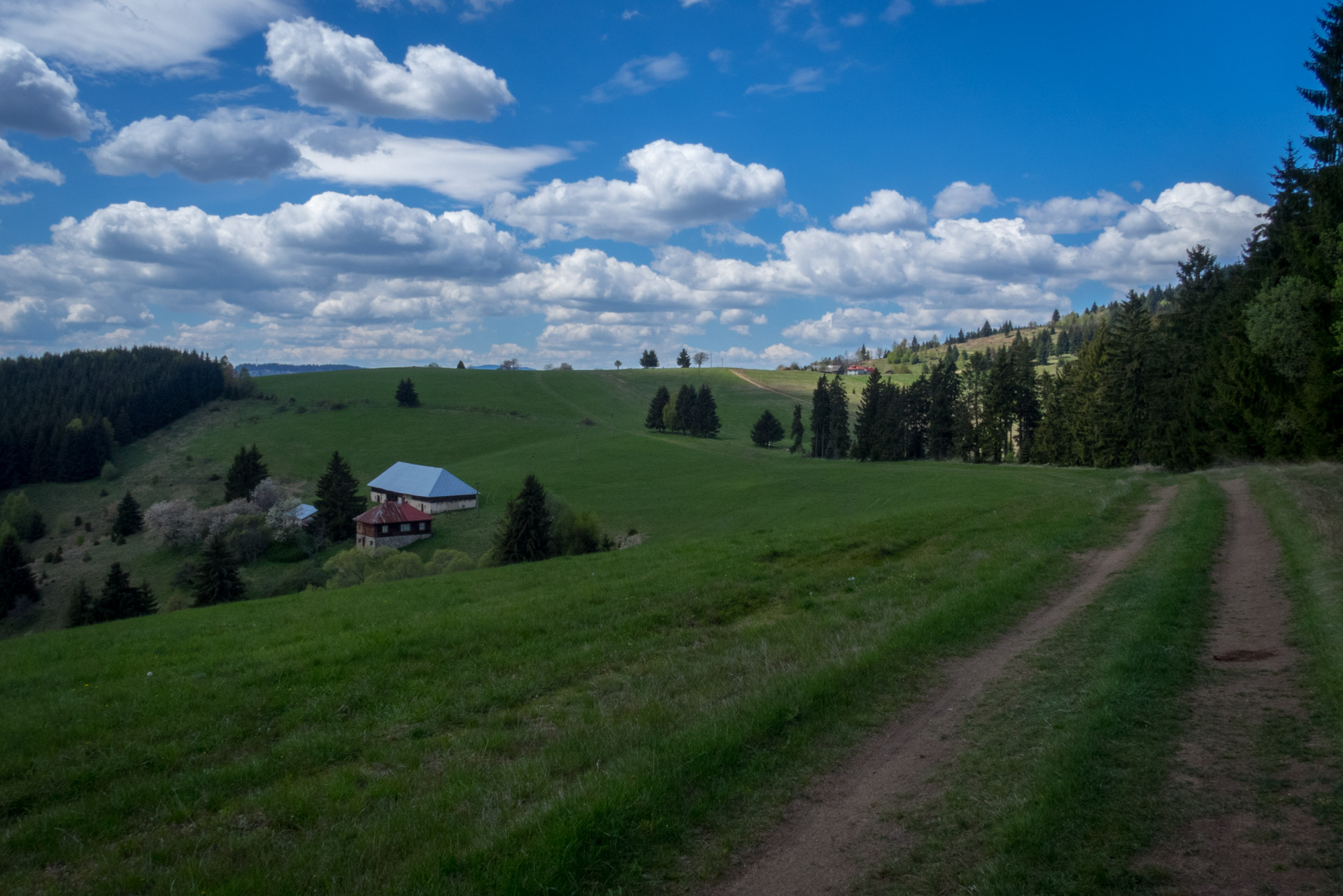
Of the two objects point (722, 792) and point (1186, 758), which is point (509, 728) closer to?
point (722, 792)

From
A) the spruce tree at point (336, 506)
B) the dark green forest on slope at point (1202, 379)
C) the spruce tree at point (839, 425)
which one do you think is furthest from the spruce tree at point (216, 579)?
the spruce tree at point (839, 425)

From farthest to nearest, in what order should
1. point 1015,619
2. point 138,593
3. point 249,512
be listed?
point 249,512
point 138,593
point 1015,619

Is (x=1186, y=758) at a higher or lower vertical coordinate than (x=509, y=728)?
higher

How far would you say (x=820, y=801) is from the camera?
6.12m

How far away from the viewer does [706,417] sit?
12975 cm

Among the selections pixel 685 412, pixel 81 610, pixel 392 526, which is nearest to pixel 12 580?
pixel 81 610

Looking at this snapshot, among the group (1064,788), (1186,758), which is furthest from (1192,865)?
(1186,758)

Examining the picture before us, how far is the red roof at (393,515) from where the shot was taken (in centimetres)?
7338

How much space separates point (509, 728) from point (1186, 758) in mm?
7434

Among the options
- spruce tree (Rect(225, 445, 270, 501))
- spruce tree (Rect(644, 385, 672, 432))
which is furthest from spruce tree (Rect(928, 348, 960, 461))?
spruce tree (Rect(225, 445, 270, 501))

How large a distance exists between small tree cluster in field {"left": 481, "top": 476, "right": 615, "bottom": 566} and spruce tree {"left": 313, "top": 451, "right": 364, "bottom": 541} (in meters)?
29.5

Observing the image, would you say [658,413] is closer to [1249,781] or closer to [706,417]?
[706,417]

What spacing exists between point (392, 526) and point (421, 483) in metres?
9.44

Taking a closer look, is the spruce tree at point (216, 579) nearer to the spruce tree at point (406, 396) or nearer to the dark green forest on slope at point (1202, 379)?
the dark green forest on slope at point (1202, 379)
